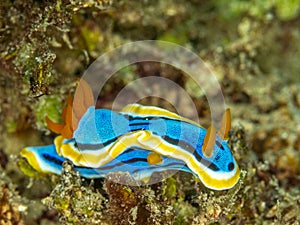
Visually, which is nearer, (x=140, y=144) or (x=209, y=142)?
(x=209, y=142)

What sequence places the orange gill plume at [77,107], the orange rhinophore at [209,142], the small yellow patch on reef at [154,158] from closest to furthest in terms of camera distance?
the orange rhinophore at [209,142] < the small yellow patch on reef at [154,158] < the orange gill plume at [77,107]

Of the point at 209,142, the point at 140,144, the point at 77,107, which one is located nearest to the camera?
the point at 209,142

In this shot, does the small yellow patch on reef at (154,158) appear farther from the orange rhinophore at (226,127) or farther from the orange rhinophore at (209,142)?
the orange rhinophore at (226,127)

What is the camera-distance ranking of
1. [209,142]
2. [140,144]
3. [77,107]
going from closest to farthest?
[209,142]
[140,144]
[77,107]

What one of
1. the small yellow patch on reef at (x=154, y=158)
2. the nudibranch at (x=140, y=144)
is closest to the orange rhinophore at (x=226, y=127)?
the nudibranch at (x=140, y=144)

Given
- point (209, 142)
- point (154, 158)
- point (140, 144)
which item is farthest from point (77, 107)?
point (209, 142)

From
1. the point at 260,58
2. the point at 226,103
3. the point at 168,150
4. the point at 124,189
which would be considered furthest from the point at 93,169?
the point at 260,58

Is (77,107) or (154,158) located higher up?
(77,107)

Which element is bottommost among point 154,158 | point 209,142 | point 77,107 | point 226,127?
point 154,158

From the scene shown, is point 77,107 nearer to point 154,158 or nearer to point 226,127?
point 154,158
